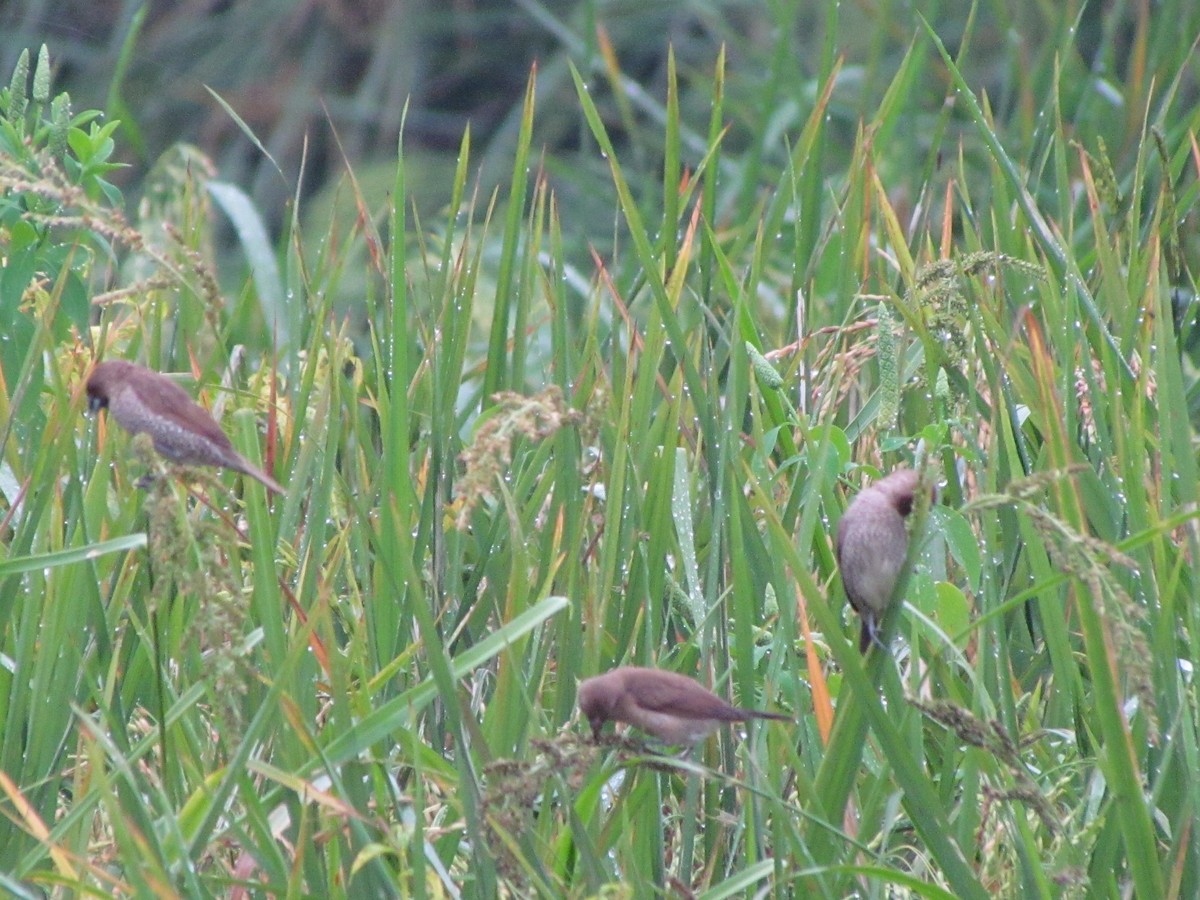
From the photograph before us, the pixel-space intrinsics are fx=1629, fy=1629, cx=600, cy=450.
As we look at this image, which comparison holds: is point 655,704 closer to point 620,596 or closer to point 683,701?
point 683,701

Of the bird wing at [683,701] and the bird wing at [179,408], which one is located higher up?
the bird wing at [179,408]

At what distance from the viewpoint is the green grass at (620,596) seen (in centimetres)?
129

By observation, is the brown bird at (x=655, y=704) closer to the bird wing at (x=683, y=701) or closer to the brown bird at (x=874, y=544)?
the bird wing at (x=683, y=701)

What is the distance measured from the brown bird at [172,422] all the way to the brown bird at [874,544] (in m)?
0.52

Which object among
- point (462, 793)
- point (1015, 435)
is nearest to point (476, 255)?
point (1015, 435)

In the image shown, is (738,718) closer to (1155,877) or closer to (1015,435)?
(1155,877)

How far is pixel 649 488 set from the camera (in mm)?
1713

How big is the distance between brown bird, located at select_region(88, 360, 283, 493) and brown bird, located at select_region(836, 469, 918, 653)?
52cm

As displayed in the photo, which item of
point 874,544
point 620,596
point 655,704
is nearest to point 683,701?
point 655,704

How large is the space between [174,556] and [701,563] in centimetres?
98

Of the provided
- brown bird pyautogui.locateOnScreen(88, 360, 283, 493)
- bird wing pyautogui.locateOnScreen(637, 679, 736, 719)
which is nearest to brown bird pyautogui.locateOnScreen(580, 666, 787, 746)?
bird wing pyautogui.locateOnScreen(637, 679, 736, 719)

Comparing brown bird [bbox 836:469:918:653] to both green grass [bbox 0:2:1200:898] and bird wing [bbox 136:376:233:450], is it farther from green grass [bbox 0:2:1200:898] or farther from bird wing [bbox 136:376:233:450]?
bird wing [bbox 136:376:233:450]

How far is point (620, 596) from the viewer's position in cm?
183

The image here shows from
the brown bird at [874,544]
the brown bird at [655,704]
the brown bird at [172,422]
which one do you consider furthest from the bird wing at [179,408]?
the brown bird at [874,544]
